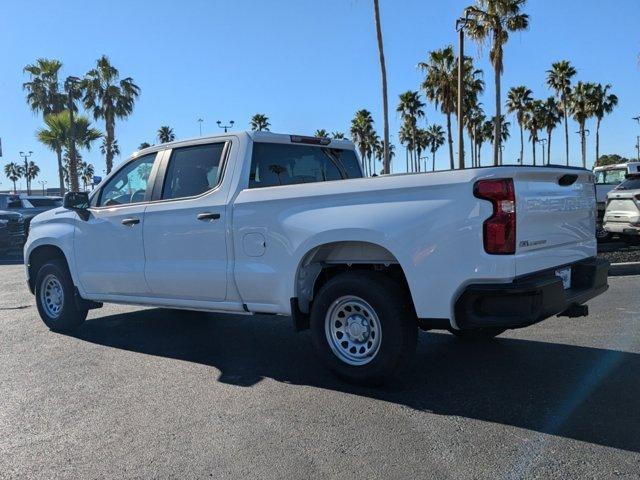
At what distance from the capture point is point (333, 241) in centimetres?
443

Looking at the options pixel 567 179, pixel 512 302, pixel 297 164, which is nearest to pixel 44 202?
pixel 297 164

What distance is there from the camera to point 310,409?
4168 mm

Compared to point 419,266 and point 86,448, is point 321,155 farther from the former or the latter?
point 86,448

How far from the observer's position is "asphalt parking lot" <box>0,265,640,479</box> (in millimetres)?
3332

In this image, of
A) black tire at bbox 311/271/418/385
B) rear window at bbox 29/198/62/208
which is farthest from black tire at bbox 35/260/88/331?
rear window at bbox 29/198/62/208

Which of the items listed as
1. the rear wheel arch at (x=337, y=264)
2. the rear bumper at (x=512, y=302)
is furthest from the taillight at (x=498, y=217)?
the rear wheel arch at (x=337, y=264)

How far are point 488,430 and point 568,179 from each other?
2.10m

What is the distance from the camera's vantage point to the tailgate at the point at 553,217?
3955 millimetres

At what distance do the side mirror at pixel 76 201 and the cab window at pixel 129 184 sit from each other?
0.67 feet

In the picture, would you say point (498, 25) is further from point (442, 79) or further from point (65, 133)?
point (65, 133)

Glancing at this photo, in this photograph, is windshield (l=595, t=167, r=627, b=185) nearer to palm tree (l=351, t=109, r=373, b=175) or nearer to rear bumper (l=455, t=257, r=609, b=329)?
rear bumper (l=455, t=257, r=609, b=329)

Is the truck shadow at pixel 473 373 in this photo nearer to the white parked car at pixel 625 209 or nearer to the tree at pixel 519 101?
the white parked car at pixel 625 209

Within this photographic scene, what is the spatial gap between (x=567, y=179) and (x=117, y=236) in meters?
4.28

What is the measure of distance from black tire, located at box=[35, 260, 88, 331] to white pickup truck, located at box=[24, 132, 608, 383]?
0.94 feet
